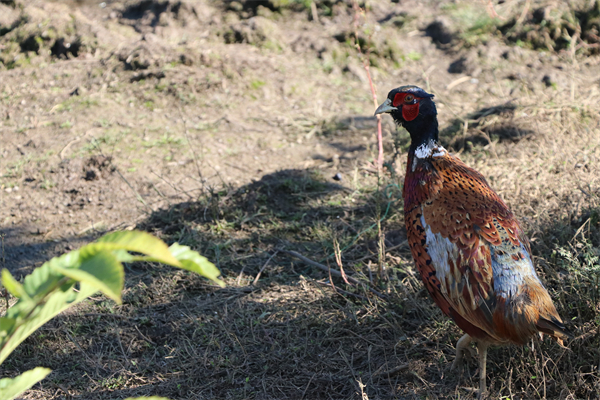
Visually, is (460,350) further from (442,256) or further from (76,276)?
(76,276)

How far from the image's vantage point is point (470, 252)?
95.8 inches

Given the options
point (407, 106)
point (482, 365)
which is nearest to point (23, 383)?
point (482, 365)

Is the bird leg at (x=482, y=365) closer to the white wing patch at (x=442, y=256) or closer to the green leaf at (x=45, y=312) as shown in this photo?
the white wing patch at (x=442, y=256)

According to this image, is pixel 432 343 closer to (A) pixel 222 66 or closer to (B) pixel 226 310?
(B) pixel 226 310

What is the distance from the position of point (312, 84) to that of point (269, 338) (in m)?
3.57

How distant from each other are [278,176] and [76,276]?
3.43 meters

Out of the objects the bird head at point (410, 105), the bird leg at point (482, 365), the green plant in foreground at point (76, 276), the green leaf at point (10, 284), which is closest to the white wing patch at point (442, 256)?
the bird leg at point (482, 365)

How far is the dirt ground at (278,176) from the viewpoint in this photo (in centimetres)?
276

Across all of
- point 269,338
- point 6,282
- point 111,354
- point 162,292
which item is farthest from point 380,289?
point 6,282

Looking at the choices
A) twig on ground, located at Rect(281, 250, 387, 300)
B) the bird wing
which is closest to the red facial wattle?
the bird wing

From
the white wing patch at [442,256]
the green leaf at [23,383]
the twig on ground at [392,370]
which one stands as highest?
the green leaf at [23,383]

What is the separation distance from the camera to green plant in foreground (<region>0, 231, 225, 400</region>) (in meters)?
1.01

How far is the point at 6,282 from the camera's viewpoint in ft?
3.28

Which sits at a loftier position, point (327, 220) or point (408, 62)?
point (408, 62)
